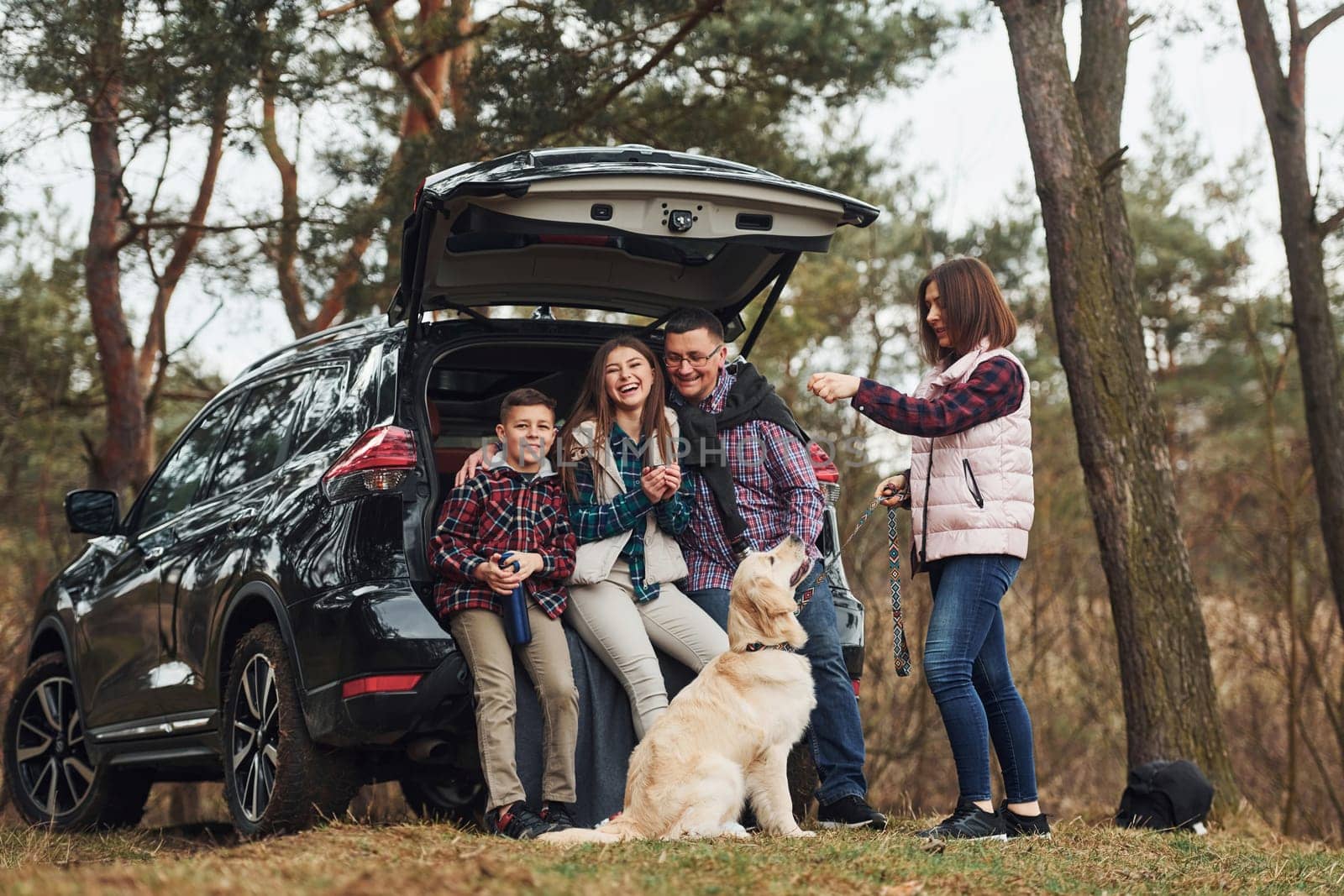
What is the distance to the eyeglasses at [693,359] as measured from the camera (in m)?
5.25

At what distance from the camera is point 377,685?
4.65 meters

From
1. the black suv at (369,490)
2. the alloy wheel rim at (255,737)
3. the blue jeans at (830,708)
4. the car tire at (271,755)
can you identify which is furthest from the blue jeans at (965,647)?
the alloy wheel rim at (255,737)

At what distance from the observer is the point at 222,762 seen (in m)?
5.68

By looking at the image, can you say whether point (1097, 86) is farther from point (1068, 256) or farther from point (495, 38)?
point (495, 38)

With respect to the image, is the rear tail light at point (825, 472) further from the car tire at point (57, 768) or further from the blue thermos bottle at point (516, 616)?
the car tire at point (57, 768)

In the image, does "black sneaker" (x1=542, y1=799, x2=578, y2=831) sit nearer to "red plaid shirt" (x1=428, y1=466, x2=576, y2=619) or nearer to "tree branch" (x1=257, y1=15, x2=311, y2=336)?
"red plaid shirt" (x1=428, y1=466, x2=576, y2=619)

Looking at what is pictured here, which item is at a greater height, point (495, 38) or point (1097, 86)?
point (495, 38)

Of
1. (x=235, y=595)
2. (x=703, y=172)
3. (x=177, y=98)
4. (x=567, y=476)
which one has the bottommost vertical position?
(x=235, y=595)

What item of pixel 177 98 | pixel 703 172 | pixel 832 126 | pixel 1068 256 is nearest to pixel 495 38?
pixel 177 98

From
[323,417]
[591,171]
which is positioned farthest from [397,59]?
[591,171]

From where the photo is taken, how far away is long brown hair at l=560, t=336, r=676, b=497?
5133mm

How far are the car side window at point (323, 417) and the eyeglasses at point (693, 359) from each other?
121cm

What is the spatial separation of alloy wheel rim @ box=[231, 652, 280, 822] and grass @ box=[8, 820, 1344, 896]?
1.53 ft

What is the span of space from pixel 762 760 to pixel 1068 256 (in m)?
4.73
